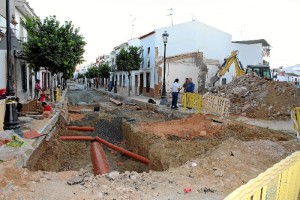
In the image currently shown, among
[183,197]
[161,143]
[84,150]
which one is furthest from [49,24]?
[183,197]

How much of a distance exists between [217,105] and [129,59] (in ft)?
62.7

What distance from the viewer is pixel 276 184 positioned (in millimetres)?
2639

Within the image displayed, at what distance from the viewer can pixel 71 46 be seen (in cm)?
1605

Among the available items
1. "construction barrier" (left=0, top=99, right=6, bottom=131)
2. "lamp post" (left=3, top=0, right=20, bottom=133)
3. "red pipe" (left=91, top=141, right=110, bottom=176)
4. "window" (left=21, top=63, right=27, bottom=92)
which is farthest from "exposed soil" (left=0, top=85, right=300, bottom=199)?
"window" (left=21, top=63, right=27, bottom=92)

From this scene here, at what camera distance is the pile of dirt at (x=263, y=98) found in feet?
45.2

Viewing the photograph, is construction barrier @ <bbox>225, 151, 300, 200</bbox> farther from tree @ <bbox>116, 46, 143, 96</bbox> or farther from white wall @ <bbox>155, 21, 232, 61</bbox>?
tree @ <bbox>116, 46, 143, 96</bbox>

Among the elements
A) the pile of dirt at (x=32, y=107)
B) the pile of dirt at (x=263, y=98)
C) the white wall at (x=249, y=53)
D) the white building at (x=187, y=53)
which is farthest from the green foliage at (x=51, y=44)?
the white wall at (x=249, y=53)

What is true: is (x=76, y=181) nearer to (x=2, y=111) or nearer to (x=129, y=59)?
(x=2, y=111)

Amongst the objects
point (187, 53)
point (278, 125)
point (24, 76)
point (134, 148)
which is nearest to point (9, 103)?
point (134, 148)

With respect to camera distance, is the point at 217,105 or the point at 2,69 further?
the point at 2,69

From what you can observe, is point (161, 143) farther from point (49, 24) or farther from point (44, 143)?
point (49, 24)

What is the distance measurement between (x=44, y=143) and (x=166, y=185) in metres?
5.34

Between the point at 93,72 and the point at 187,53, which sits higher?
the point at 187,53

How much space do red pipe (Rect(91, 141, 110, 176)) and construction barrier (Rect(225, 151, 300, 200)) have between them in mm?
5105
